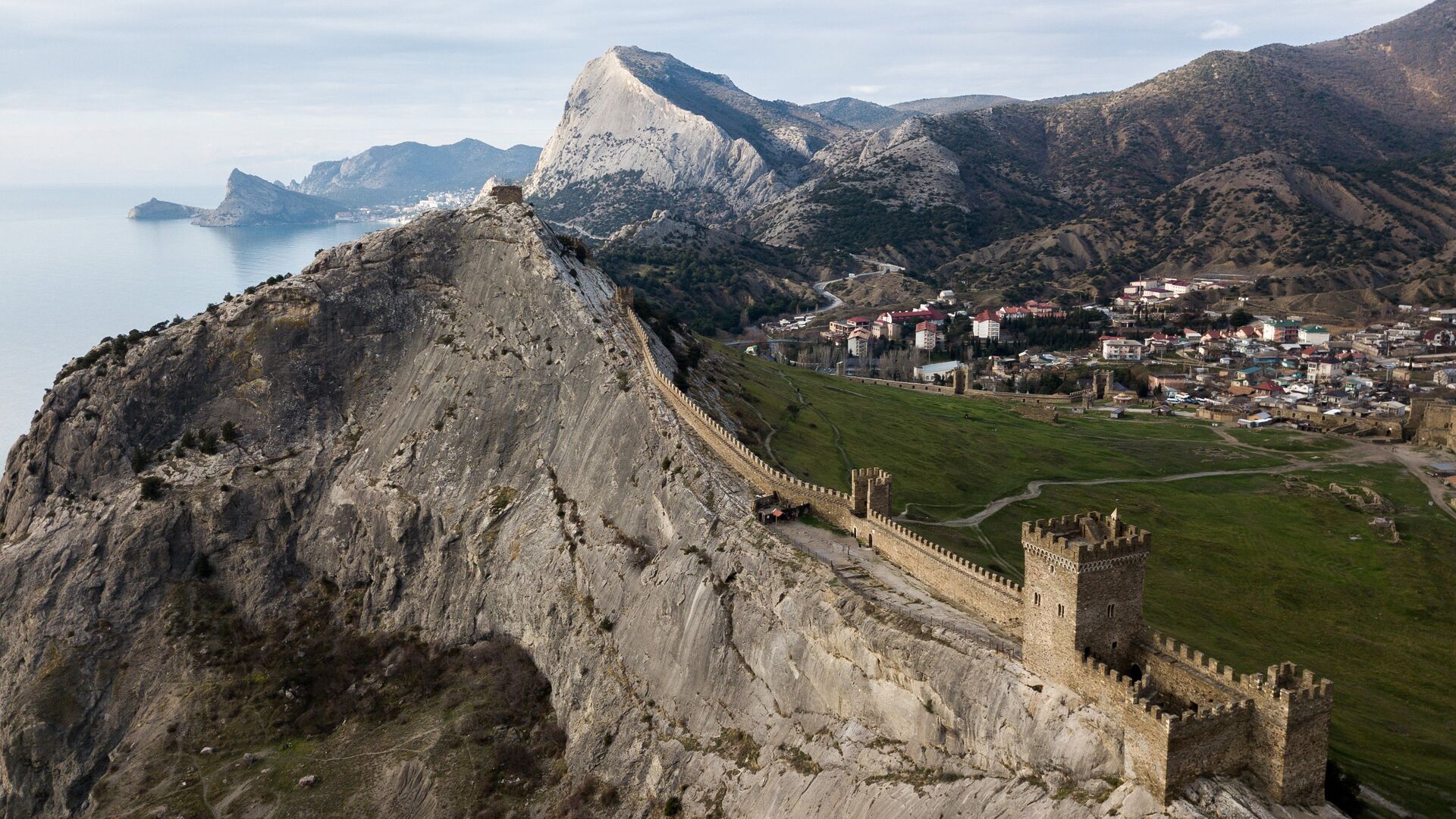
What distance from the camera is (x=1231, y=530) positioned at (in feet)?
276

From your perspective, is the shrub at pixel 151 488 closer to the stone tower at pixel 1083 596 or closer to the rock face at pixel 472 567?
the rock face at pixel 472 567

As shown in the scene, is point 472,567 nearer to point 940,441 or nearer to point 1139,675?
point 940,441

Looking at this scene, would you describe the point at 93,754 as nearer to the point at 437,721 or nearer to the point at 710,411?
the point at 437,721

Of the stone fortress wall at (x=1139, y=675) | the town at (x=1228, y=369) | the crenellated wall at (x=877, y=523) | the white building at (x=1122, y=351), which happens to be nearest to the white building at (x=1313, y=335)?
the town at (x=1228, y=369)

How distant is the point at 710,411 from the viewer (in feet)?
267

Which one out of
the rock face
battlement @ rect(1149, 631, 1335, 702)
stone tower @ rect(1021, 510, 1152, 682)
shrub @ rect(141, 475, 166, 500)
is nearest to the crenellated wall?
the rock face

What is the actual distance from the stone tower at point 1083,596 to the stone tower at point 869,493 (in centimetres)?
1898

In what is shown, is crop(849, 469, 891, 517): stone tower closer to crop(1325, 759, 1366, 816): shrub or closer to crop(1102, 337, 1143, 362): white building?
crop(1325, 759, 1366, 816): shrub

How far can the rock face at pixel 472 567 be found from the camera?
4509 centimetres

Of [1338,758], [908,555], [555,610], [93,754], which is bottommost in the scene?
[93,754]

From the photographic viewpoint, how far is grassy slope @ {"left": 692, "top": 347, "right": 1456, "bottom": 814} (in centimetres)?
5447

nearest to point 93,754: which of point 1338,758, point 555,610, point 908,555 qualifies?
point 555,610

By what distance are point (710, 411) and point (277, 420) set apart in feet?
148

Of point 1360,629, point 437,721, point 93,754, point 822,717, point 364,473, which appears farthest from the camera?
point 364,473
